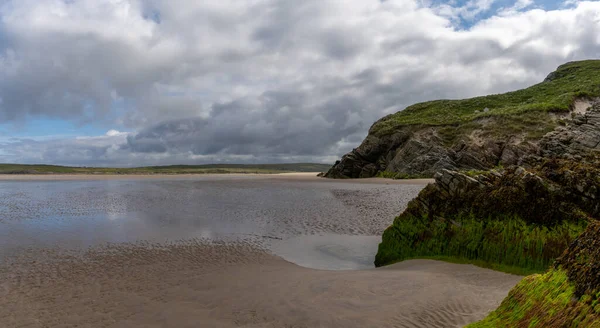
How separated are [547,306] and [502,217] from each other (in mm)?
6952

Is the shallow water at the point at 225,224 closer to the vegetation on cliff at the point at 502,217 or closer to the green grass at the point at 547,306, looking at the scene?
the vegetation on cliff at the point at 502,217

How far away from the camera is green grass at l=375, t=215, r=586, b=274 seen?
9.17 meters

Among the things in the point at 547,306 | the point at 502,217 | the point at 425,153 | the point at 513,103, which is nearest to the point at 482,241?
the point at 502,217

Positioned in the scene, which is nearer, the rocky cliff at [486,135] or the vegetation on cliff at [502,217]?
the vegetation on cliff at [502,217]

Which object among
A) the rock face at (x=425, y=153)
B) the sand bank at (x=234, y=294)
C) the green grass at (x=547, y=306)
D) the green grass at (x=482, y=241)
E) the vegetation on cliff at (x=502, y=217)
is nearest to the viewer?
the green grass at (x=547, y=306)

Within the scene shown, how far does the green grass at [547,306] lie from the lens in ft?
11.3

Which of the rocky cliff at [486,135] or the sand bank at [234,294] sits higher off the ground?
the rocky cliff at [486,135]

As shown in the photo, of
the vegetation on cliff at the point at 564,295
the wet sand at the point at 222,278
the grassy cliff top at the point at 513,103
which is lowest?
the wet sand at the point at 222,278

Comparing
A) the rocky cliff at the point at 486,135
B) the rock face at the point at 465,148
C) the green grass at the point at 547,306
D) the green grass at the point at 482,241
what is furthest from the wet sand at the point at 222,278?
the rock face at the point at 465,148

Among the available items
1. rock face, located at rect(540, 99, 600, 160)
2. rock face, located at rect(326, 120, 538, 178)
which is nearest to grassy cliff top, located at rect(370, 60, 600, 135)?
rock face, located at rect(326, 120, 538, 178)

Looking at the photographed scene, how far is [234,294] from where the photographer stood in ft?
27.6

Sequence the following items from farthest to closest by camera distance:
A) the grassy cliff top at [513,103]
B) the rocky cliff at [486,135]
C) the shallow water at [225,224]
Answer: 1. the grassy cliff top at [513,103]
2. the rocky cliff at [486,135]
3. the shallow water at [225,224]

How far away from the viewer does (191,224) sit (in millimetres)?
18812

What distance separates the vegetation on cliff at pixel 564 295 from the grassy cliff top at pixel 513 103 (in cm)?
5556
